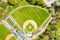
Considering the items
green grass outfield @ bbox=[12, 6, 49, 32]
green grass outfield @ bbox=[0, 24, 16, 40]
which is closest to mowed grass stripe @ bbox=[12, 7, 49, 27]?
green grass outfield @ bbox=[12, 6, 49, 32]

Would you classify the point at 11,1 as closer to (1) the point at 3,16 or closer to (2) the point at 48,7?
(1) the point at 3,16

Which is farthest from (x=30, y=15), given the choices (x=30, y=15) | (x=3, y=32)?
(x=3, y=32)

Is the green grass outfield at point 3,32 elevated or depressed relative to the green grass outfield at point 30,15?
depressed

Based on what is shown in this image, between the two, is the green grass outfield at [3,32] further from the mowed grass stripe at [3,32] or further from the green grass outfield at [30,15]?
the green grass outfield at [30,15]

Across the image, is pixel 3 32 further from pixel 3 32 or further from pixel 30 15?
pixel 30 15

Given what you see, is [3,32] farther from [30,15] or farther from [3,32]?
[30,15]

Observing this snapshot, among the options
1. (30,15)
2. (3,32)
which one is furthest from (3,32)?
(30,15)

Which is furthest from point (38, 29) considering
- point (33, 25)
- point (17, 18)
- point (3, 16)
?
point (3, 16)

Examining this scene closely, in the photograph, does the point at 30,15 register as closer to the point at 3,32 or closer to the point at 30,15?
the point at 30,15

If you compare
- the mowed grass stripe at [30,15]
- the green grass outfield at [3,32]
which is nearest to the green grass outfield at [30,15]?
the mowed grass stripe at [30,15]
